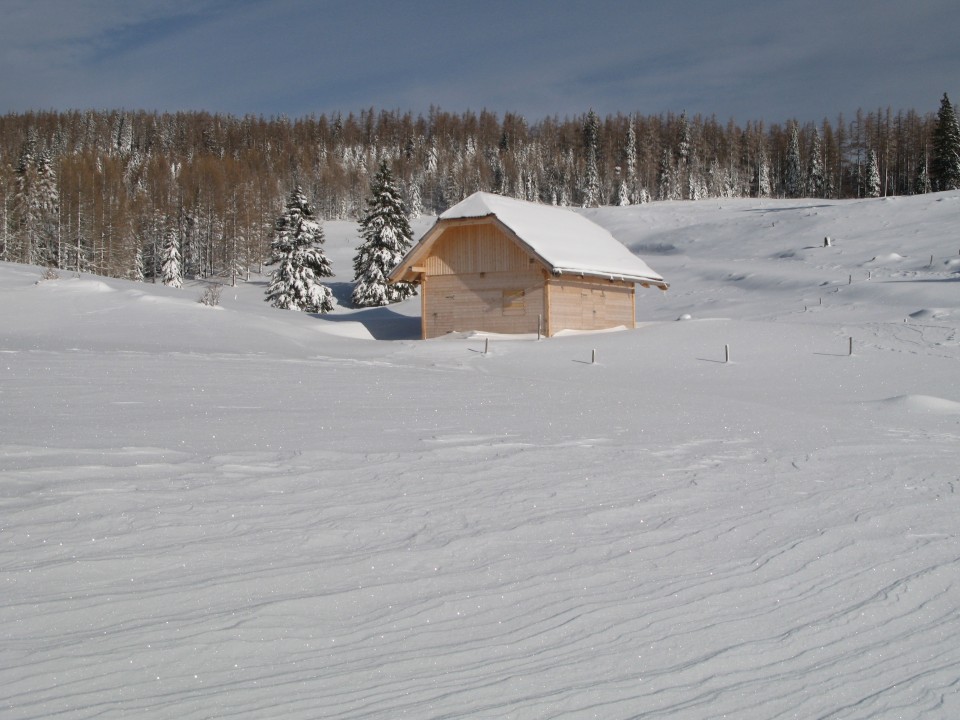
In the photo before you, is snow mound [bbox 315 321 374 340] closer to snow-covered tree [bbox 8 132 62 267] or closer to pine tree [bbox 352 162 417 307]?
pine tree [bbox 352 162 417 307]

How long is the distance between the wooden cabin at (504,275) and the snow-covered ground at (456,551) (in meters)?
14.7

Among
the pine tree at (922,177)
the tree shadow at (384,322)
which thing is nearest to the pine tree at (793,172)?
the pine tree at (922,177)

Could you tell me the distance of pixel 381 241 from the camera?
156ft

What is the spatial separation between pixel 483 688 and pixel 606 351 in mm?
22371

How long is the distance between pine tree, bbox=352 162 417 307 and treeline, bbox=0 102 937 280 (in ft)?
36.3

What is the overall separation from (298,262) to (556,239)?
738 inches

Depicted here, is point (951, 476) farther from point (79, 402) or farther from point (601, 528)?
point (79, 402)

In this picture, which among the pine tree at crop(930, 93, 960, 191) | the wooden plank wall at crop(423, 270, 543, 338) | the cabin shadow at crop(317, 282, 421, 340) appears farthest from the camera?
the pine tree at crop(930, 93, 960, 191)

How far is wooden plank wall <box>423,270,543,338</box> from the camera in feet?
102

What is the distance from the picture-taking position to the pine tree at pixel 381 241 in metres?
47.3

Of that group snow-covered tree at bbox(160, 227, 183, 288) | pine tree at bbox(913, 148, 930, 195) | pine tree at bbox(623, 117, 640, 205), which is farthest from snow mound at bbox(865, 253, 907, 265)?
pine tree at bbox(623, 117, 640, 205)

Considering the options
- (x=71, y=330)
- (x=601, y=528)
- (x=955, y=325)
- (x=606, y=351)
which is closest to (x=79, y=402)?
(x=601, y=528)

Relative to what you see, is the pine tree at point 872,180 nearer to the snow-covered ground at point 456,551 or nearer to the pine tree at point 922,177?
the pine tree at point 922,177

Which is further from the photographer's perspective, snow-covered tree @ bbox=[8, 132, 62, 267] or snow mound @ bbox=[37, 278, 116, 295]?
snow-covered tree @ bbox=[8, 132, 62, 267]
